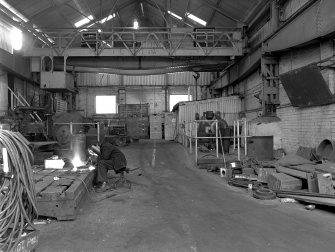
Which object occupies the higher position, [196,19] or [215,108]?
[196,19]

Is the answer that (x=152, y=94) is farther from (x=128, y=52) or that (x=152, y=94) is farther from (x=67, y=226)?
(x=67, y=226)

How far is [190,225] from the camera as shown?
18.0ft

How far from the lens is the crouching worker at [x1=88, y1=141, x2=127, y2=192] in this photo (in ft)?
28.2

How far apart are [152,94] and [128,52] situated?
1452 cm

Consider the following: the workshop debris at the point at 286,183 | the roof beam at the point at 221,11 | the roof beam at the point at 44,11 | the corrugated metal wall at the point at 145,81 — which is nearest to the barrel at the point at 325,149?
the workshop debris at the point at 286,183

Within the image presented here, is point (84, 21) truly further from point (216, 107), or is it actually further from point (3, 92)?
point (216, 107)

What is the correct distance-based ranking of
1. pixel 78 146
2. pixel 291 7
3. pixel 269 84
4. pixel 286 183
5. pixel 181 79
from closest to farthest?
pixel 286 183 → pixel 291 7 → pixel 78 146 → pixel 269 84 → pixel 181 79

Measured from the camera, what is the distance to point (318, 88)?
9.53 metres

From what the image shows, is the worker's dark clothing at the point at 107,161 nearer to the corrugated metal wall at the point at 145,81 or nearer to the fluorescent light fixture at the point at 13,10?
the fluorescent light fixture at the point at 13,10

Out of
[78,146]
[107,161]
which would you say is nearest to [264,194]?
[107,161]

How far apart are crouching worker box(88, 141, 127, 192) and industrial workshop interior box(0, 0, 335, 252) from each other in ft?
0.10

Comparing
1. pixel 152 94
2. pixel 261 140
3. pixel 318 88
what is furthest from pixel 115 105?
pixel 318 88

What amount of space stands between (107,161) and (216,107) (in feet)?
42.6

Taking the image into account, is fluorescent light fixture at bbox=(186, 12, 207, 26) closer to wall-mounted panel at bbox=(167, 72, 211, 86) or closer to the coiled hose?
wall-mounted panel at bbox=(167, 72, 211, 86)
